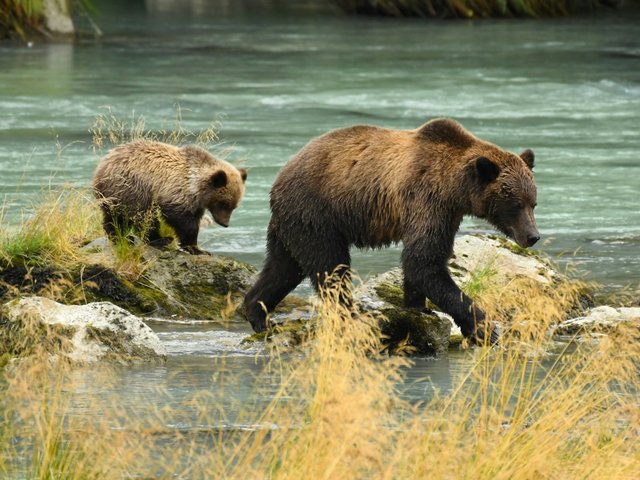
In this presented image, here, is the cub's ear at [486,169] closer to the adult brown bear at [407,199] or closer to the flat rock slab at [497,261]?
the adult brown bear at [407,199]

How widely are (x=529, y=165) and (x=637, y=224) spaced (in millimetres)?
5661

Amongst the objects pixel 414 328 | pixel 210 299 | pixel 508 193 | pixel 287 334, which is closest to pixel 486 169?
pixel 508 193

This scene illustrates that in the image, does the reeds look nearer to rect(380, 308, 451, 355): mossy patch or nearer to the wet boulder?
Answer: the wet boulder

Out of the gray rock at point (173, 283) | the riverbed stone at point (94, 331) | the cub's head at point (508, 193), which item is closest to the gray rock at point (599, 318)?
the cub's head at point (508, 193)

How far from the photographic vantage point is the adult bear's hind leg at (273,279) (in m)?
8.79

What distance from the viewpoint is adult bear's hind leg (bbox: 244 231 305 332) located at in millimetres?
8789

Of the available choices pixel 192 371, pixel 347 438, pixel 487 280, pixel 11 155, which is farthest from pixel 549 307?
pixel 11 155

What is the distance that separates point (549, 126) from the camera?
66.7 ft

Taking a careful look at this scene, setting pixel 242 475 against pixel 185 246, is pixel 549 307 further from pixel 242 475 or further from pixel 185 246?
pixel 185 246

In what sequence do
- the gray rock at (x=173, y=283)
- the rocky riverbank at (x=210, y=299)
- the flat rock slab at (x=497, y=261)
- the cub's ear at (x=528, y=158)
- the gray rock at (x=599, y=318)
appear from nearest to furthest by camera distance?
the rocky riverbank at (x=210, y=299), the cub's ear at (x=528, y=158), the gray rock at (x=599, y=318), the gray rock at (x=173, y=283), the flat rock slab at (x=497, y=261)

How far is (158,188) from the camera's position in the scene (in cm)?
994

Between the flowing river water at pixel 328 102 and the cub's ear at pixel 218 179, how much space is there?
1287 millimetres

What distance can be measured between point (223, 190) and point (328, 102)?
12.2 m

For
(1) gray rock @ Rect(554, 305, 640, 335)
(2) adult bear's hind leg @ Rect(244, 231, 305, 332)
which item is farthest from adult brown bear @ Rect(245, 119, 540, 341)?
(1) gray rock @ Rect(554, 305, 640, 335)
